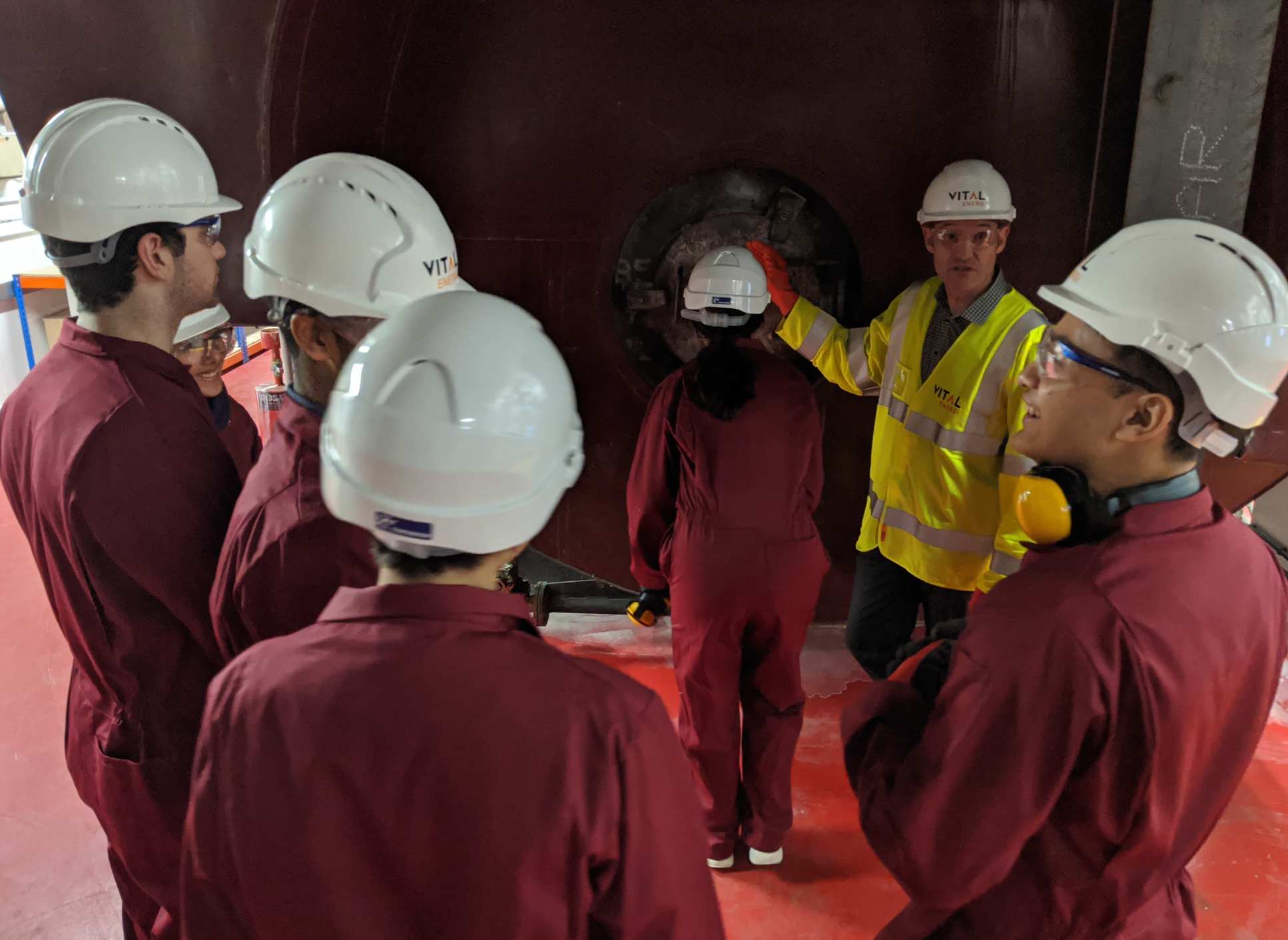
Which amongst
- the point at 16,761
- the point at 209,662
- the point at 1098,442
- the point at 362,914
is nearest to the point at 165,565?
the point at 209,662

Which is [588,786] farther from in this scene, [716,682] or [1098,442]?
[716,682]

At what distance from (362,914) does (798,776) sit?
2023mm

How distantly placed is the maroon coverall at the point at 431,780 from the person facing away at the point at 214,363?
1.09 m

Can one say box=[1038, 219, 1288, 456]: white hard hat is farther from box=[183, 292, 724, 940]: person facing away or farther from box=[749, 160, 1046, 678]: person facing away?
box=[749, 160, 1046, 678]: person facing away

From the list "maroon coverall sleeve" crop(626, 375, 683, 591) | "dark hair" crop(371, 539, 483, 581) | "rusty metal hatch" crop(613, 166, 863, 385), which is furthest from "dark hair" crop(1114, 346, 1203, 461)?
"rusty metal hatch" crop(613, 166, 863, 385)

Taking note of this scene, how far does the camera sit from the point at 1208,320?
1165 mm

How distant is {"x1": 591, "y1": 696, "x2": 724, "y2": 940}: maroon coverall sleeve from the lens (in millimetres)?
911

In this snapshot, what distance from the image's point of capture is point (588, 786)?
2.92 feet

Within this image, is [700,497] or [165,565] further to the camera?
[700,497]

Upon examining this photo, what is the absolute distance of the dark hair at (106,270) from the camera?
5.56ft

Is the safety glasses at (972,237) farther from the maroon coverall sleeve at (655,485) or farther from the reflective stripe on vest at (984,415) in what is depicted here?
the maroon coverall sleeve at (655,485)

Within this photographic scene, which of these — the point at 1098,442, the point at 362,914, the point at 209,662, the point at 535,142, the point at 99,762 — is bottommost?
the point at 99,762

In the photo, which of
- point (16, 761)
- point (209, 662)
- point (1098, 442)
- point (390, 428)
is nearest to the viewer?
point (390, 428)

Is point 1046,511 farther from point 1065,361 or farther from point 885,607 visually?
point 885,607
